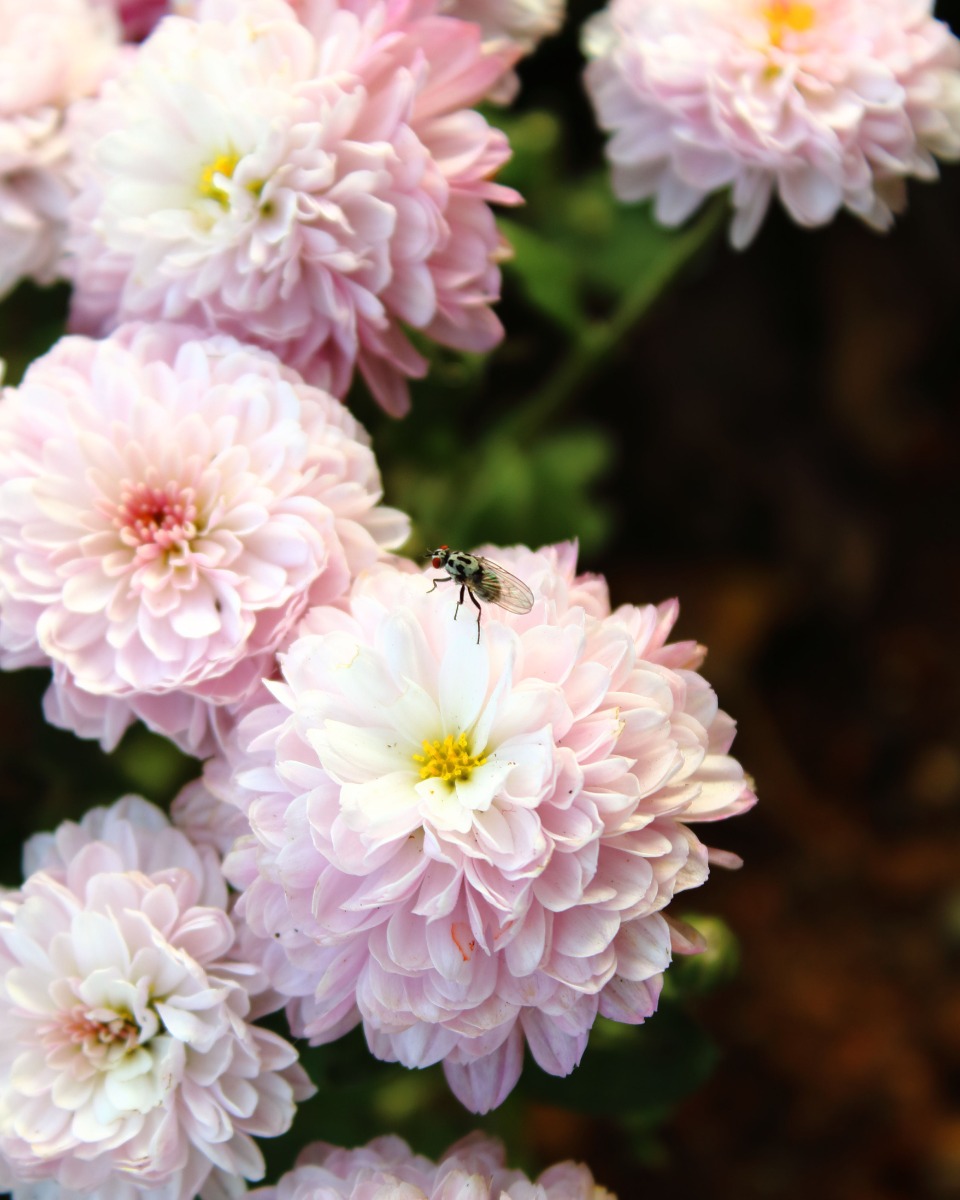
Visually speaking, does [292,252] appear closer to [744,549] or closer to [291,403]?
[291,403]

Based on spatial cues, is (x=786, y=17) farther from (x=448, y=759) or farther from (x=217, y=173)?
(x=448, y=759)

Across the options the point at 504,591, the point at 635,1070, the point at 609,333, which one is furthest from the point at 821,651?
the point at 504,591

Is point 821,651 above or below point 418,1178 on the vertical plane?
below

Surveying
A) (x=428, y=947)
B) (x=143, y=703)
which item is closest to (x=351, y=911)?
(x=428, y=947)

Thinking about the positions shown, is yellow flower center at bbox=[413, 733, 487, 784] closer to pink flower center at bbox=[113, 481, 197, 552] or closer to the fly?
the fly

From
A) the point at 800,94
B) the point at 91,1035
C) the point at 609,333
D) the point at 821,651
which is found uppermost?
the point at 800,94
